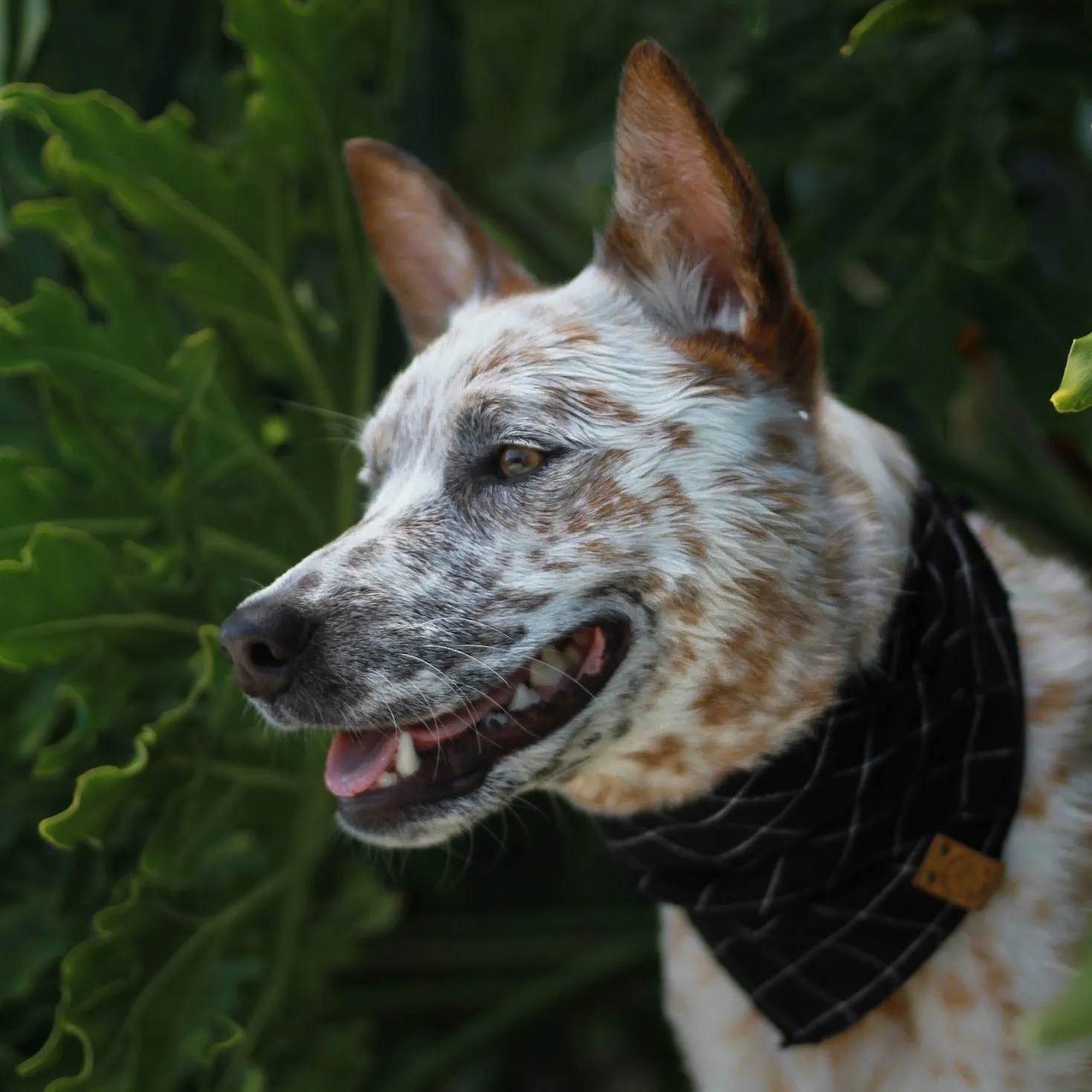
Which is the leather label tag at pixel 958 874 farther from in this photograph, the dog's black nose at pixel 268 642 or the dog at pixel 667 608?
the dog's black nose at pixel 268 642

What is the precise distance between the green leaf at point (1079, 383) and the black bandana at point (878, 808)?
0.50 m

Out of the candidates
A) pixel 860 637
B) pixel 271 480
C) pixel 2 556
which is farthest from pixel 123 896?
pixel 860 637

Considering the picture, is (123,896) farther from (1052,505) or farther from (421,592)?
(1052,505)

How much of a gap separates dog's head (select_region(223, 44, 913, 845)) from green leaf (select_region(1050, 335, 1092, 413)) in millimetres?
442

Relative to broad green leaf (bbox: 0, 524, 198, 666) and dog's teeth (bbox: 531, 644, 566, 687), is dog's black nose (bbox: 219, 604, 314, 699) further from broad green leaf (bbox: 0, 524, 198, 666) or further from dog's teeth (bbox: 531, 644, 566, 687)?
broad green leaf (bbox: 0, 524, 198, 666)

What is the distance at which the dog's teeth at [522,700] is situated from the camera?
5.04 feet

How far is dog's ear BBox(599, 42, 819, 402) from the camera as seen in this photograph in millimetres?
1471

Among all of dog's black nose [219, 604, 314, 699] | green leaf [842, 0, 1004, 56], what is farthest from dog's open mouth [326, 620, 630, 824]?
green leaf [842, 0, 1004, 56]

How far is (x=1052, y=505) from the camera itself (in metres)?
2.76

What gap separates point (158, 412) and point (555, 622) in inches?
36.5

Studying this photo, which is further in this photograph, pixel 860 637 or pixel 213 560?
pixel 213 560

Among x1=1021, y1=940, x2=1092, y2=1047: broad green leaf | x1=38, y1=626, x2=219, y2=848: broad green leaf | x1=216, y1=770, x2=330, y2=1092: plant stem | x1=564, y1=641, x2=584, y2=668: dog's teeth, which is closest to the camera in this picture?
x1=1021, y1=940, x2=1092, y2=1047: broad green leaf

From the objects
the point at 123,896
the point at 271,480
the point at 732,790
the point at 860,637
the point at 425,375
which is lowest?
the point at 123,896

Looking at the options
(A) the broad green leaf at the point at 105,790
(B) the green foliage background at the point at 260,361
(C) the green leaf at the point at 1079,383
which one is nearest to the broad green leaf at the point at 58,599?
(B) the green foliage background at the point at 260,361
